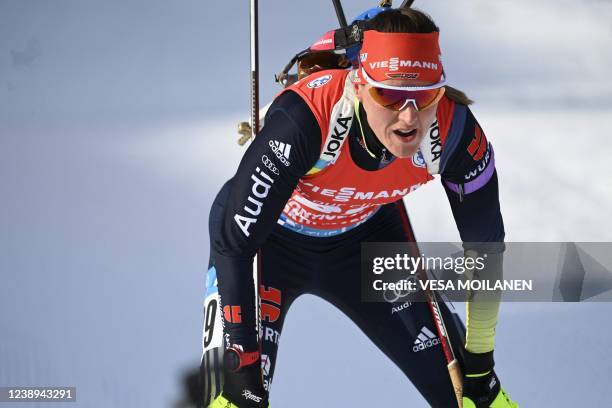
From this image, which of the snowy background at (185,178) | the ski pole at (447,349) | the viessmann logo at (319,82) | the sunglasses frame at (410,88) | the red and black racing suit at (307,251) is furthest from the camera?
the snowy background at (185,178)

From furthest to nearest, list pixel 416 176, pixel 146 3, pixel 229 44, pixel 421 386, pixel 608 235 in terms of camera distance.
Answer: pixel 146 3
pixel 229 44
pixel 608 235
pixel 421 386
pixel 416 176

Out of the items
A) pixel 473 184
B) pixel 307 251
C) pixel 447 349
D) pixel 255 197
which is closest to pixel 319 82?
pixel 255 197

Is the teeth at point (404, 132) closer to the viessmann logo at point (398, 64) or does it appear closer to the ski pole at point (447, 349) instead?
the viessmann logo at point (398, 64)

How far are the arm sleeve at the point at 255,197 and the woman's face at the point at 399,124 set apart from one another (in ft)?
0.64

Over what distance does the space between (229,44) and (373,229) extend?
3.56 meters

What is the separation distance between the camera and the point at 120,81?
700cm

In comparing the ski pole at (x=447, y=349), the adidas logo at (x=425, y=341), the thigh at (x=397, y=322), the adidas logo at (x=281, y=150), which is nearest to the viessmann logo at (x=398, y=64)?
the adidas logo at (x=281, y=150)

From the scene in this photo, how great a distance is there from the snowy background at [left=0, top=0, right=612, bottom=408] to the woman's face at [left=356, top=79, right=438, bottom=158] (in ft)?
6.31

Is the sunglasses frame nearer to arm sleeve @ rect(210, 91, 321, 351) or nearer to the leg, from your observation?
arm sleeve @ rect(210, 91, 321, 351)

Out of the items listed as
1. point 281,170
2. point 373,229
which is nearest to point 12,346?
point 373,229

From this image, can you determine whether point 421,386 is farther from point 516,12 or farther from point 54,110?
point 54,110

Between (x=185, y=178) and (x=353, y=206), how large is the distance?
3.01 m

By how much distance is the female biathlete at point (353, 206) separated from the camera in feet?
9.19

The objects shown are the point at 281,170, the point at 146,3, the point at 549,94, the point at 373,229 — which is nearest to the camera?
the point at 281,170
